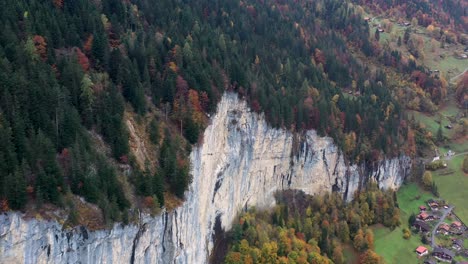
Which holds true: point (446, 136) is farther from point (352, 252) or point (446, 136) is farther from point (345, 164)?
point (352, 252)

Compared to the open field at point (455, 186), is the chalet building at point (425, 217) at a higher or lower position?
higher

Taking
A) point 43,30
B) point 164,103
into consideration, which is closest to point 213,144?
point 164,103

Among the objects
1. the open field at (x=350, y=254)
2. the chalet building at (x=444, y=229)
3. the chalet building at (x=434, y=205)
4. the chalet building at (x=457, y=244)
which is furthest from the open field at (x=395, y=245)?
the chalet building at (x=434, y=205)

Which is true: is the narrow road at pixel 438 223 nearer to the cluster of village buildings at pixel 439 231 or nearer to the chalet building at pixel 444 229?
the cluster of village buildings at pixel 439 231

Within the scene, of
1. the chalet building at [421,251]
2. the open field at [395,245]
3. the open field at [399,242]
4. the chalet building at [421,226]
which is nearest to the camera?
the open field at [395,245]

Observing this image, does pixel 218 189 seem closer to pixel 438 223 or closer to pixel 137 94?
pixel 137 94

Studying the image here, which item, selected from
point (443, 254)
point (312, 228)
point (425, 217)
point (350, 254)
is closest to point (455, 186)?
point (425, 217)
